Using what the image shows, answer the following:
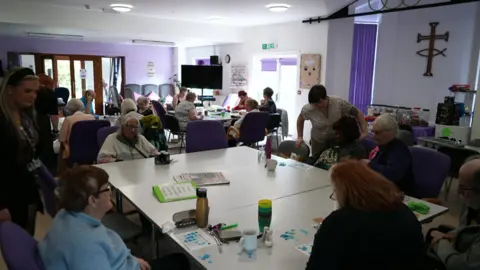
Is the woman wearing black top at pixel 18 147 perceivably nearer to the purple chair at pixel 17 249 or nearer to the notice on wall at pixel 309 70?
the purple chair at pixel 17 249

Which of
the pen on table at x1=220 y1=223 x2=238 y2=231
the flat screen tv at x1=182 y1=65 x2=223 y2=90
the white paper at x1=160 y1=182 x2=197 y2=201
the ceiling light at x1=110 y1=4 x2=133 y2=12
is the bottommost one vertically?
the pen on table at x1=220 y1=223 x2=238 y2=231

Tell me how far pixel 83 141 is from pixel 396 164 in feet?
10.7

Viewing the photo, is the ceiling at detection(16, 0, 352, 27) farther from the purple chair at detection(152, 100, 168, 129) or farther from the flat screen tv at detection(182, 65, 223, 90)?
the flat screen tv at detection(182, 65, 223, 90)

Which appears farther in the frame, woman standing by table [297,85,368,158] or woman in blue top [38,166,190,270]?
woman standing by table [297,85,368,158]

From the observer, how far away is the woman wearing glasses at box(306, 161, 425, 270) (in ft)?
4.20

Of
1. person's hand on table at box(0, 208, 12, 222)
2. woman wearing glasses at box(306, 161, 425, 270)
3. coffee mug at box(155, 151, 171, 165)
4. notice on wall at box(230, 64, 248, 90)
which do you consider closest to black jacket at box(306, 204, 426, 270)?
woman wearing glasses at box(306, 161, 425, 270)

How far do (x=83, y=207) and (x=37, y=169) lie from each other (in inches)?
37.6

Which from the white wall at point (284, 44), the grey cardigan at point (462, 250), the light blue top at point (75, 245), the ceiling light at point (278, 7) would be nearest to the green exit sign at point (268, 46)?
the white wall at point (284, 44)

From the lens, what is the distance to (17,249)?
1.22 metres

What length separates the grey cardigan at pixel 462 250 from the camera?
1.44 metres

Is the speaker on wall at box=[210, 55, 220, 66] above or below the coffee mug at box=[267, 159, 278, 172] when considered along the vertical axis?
above

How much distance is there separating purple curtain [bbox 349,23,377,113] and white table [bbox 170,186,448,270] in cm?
540

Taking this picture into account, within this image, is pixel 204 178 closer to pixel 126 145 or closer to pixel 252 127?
pixel 126 145

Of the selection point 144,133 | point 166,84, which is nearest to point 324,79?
point 144,133
